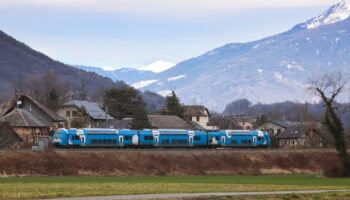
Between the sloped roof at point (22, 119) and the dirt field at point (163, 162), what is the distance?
1180 inches

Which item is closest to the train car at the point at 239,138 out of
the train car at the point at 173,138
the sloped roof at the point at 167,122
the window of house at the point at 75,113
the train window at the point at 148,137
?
the train car at the point at 173,138

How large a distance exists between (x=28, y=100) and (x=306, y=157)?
165 feet

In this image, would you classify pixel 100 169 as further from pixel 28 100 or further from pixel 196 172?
pixel 28 100

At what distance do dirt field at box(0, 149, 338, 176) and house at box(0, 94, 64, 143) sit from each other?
29.4m

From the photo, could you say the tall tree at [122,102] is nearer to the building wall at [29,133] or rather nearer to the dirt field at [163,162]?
the building wall at [29,133]

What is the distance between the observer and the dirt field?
73062mm

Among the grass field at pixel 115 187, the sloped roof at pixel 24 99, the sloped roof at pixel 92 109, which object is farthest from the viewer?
the sloped roof at pixel 92 109

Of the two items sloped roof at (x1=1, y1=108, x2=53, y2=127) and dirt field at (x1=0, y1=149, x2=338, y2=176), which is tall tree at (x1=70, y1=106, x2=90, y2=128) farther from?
dirt field at (x1=0, y1=149, x2=338, y2=176)

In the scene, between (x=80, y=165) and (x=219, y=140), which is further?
(x=219, y=140)

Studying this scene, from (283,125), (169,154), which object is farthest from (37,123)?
(283,125)

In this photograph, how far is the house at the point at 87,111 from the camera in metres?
144

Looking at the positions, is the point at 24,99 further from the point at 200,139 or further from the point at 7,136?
the point at 200,139

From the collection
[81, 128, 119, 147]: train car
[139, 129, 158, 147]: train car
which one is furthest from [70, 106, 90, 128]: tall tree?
[81, 128, 119, 147]: train car

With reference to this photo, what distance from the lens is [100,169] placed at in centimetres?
7644
